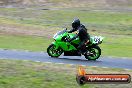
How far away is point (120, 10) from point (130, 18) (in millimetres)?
9479

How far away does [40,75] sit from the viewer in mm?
14438

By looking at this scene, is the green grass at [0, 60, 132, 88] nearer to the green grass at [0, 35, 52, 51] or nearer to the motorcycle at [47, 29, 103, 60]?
the motorcycle at [47, 29, 103, 60]

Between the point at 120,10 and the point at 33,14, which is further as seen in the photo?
the point at 120,10

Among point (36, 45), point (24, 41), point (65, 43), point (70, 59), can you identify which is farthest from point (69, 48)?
point (24, 41)

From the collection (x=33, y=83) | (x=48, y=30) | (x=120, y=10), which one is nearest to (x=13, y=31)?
(x=48, y=30)

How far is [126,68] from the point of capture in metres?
18.4

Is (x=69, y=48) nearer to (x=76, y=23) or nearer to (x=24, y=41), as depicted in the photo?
(x=76, y=23)

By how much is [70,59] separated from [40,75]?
6106mm

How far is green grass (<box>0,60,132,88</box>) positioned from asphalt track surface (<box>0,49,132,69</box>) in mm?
1307

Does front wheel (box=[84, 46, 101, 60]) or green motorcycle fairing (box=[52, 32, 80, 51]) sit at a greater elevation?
green motorcycle fairing (box=[52, 32, 80, 51])

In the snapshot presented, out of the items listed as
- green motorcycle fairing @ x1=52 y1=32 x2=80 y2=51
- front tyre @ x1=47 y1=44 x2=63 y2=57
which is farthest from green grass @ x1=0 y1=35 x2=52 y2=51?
green motorcycle fairing @ x1=52 y1=32 x2=80 y2=51

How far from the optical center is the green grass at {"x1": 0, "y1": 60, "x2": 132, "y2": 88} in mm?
12938

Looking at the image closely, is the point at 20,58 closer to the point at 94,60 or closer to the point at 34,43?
the point at 94,60

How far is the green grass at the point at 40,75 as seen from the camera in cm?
1294
